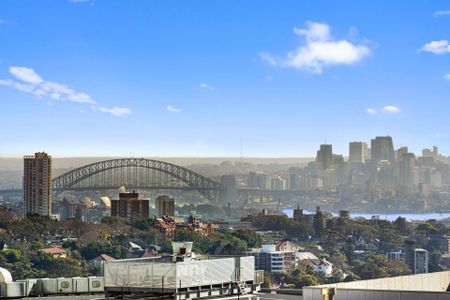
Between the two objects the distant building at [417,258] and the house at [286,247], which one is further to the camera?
the distant building at [417,258]

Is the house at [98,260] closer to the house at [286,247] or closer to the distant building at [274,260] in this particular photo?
the distant building at [274,260]

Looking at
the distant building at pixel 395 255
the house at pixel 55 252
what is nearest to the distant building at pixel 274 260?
the distant building at pixel 395 255

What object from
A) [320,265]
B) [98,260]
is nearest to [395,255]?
[320,265]

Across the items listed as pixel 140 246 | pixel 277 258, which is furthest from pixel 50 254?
pixel 277 258

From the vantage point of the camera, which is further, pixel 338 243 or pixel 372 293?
pixel 338 243

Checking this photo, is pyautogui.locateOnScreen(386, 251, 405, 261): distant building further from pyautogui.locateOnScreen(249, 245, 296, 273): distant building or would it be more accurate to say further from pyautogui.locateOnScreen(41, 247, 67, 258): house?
pyautogui.locateOnScreen(41, 247, 67, 258): house

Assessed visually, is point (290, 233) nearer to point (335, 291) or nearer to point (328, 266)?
point (328, 266)

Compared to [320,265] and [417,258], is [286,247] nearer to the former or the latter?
[320,265]
